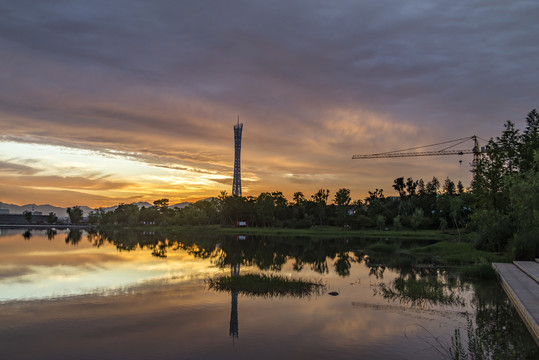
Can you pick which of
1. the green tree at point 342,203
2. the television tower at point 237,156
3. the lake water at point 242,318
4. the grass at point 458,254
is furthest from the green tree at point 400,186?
the lake water at point 242,318

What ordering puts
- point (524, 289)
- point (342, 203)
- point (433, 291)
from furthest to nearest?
point (342, 203) → point (433, 291) → point (524, 289)

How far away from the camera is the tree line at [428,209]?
37.5m

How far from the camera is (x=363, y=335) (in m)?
15.1

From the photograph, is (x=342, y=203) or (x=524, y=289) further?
(x=342, y=203)

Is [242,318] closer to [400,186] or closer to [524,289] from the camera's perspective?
[524,289]

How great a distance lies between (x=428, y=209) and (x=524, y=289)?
325ft

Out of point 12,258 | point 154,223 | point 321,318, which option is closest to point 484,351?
point 321,318

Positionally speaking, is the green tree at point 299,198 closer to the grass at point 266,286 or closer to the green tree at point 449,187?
the green tree at point 449,187

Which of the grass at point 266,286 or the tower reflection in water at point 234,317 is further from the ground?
the grass at point 266,286

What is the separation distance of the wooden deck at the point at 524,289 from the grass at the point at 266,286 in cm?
1043

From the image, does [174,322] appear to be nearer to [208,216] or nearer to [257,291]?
[257,291]

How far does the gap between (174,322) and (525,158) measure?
145ft

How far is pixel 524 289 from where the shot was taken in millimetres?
19406

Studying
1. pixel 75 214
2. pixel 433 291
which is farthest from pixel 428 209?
pixel 75 214
